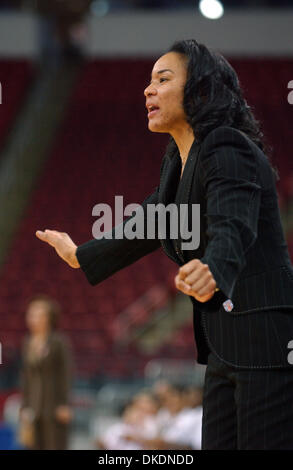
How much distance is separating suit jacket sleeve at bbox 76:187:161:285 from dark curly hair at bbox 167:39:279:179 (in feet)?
1.00

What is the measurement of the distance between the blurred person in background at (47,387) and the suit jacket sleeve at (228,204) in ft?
13.0

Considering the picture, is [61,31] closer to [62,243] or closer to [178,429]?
[178,429]

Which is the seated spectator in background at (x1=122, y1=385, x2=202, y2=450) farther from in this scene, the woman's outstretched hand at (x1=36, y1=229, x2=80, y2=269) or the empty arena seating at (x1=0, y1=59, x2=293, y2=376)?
the empty arena seating at (x1=0, y1=59, x2=293, y2=376)

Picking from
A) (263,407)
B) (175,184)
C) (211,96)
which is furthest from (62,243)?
(263,407)

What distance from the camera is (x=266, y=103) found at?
13.4 metres

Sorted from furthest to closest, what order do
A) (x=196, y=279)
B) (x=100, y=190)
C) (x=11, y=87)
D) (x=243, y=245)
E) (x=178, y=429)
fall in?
(x=11, y=87)
(x=100, y=190)
(x=178, y=429)
(x=243, y=245)
(x=196, y=279)

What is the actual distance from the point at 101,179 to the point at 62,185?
641 millimetres

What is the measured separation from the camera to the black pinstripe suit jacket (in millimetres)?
1591

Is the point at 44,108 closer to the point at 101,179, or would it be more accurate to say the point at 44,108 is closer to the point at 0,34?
the point at 0,34

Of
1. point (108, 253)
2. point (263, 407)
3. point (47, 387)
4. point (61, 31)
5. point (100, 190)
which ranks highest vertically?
point (61, 31)

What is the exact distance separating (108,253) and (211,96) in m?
0.48

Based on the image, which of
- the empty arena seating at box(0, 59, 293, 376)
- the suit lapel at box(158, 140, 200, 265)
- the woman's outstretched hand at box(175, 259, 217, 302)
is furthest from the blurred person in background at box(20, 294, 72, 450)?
the woman's outstretched hand at box(175, 259, 217, 302)

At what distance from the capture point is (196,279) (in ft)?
4.76
